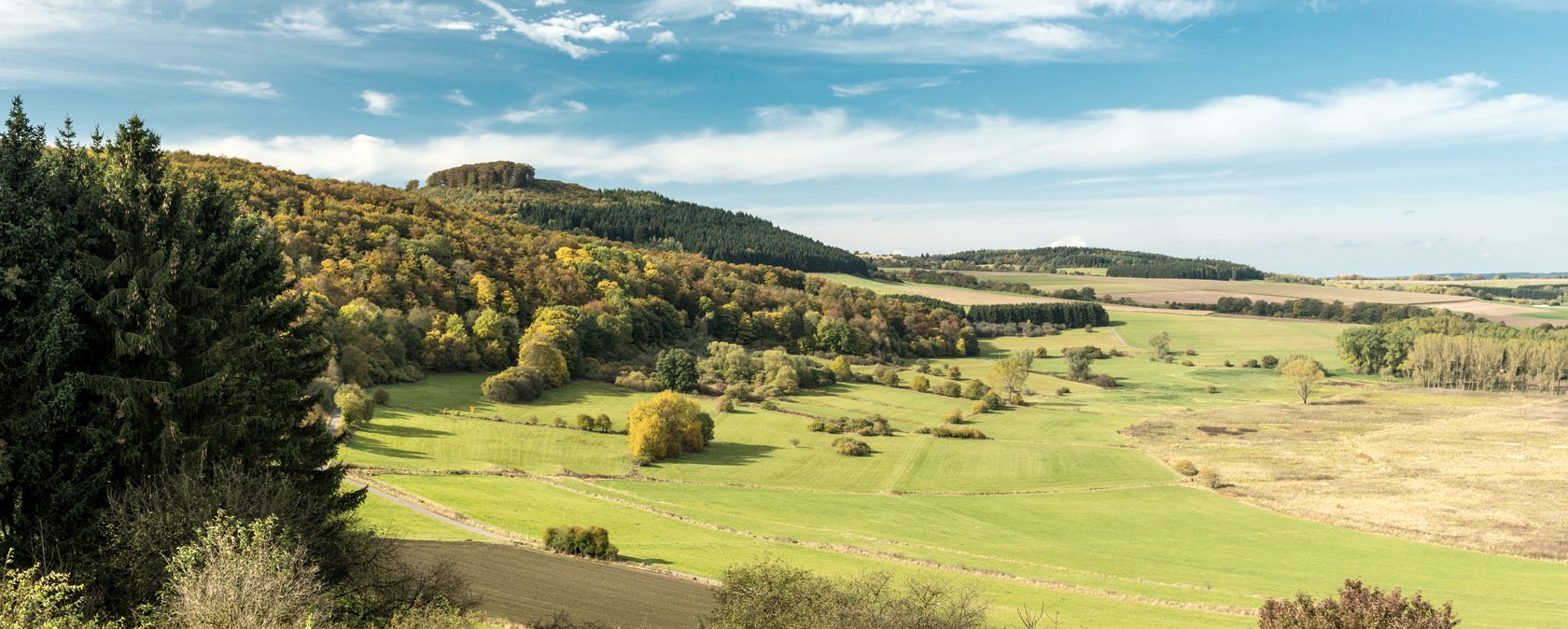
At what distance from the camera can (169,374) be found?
20750 millimetres

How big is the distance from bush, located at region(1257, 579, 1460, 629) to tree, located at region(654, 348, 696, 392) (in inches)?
2582

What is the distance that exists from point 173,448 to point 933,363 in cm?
11088

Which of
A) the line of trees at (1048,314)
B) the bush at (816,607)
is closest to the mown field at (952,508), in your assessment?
the bush at (816,607)

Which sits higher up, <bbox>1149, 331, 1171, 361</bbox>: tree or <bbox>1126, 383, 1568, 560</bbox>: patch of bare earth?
<bbox>1149, 331, 1171, 361</bbox>: tree

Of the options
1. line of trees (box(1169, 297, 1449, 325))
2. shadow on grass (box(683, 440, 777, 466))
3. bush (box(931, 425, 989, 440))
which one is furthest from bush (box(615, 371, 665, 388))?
line of trees (box(1169, 297, 1449, 325))

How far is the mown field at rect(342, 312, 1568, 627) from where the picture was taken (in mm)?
35719

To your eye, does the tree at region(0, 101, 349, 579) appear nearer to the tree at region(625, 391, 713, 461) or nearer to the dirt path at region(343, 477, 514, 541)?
the dirt path at region(343, 477, 514, 541)

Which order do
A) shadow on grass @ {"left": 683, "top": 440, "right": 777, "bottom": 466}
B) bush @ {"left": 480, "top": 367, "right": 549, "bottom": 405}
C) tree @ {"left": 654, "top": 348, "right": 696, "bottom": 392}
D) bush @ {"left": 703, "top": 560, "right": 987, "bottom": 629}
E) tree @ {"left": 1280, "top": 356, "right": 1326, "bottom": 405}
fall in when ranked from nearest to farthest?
bush @ {"left": 703, "top": 560, "right": 987, "bottom": 629} < shadow on grass @ {"left": 683, "top": 440, "right": 777, "bottom": 466} < bush @ {"left": 480, "top": 367, "right": 549, "bottom": 405} < tree @ {"left": 654, "top": 348, "right": 696, "bottom": 392} < tree @ {"left": 1280, "top": 356, "right": 1326, "bottom": 405}

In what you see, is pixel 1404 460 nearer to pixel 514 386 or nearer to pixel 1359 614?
pixel 1359 614

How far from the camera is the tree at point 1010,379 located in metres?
94.3

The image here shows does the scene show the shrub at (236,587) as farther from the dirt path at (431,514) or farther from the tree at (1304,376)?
the tree at (1304,376)

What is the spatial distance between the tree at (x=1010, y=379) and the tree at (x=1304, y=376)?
33.4 metres

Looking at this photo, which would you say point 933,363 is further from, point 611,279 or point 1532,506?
point 1532,506

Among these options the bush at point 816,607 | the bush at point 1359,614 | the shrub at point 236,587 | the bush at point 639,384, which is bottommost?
the bush at point 639,384
